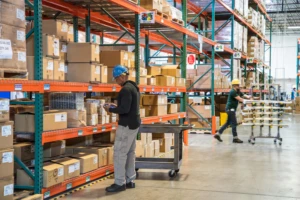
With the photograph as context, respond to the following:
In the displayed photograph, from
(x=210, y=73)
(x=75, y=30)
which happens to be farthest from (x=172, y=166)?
(x=210, y=73)

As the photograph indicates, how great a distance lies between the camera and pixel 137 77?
336 inches

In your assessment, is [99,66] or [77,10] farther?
[77,10]

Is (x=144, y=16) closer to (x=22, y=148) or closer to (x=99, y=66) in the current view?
(x=99, y=66)

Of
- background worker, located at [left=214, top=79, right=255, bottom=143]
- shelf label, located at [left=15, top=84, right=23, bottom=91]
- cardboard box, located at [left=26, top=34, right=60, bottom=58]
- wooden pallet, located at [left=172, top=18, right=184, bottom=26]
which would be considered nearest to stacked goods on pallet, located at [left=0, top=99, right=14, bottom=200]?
shelf label, located at [left=15, top=84, right=23, bottom=91]

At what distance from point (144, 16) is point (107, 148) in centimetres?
276

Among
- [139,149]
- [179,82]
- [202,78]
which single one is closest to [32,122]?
[139,149]

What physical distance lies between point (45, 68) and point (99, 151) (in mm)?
2075

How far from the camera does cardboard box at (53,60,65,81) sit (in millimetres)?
5957

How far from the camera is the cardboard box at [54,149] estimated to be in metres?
6.62

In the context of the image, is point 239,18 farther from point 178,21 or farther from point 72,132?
point 72,132

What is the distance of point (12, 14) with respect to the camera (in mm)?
4996

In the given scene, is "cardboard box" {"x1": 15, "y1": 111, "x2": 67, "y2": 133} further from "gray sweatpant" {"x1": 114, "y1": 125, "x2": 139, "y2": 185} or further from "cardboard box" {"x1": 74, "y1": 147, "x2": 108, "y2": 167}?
"cardboard box" {"x1": 74, "y1": 147, "x2": 108, "y2": 167}

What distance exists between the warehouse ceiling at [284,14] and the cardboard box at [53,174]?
1129 inches

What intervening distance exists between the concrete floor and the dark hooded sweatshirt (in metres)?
1.08
